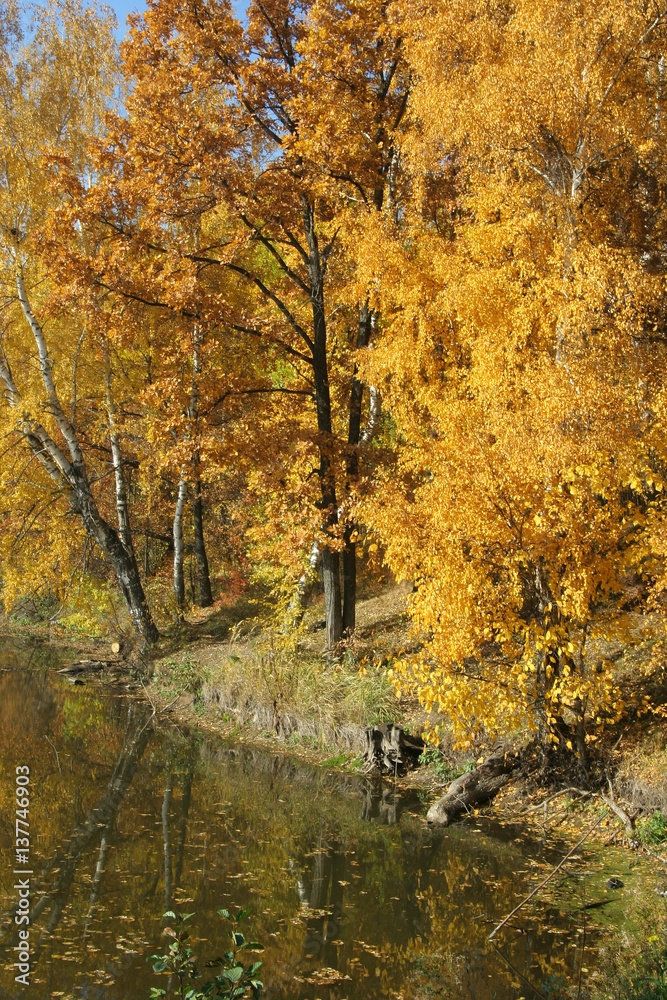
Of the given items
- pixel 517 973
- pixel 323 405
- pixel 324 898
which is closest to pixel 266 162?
pixel 323 405

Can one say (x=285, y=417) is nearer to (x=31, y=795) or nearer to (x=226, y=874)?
(x=31, y=795)

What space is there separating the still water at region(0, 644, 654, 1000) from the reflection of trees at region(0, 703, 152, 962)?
0.07 feet

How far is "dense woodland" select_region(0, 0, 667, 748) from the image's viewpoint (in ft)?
25.9

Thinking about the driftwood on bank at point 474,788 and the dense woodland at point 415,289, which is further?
the driftwood on bank at point 474,788

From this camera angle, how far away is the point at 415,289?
10719 mm

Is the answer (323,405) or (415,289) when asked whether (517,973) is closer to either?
(415,289)

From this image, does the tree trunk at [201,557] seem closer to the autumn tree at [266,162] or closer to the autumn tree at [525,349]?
the autumn tree at [266,162]

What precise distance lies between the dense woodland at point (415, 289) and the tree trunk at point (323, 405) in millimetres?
57

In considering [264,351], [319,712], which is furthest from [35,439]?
[319,712]

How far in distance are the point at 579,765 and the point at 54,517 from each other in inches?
→ 520

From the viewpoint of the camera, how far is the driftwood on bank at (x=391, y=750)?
396 inches

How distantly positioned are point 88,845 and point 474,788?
4202mm

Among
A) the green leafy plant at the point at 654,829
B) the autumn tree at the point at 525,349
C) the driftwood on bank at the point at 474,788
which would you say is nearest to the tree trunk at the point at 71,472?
the autumn tree at the point at 525,349

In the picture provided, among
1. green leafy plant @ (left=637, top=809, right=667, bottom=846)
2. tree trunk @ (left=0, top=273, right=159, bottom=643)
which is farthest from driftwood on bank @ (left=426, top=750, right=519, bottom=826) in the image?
tree trunk @ (left=0, top=273, right=159, bottom=643)
